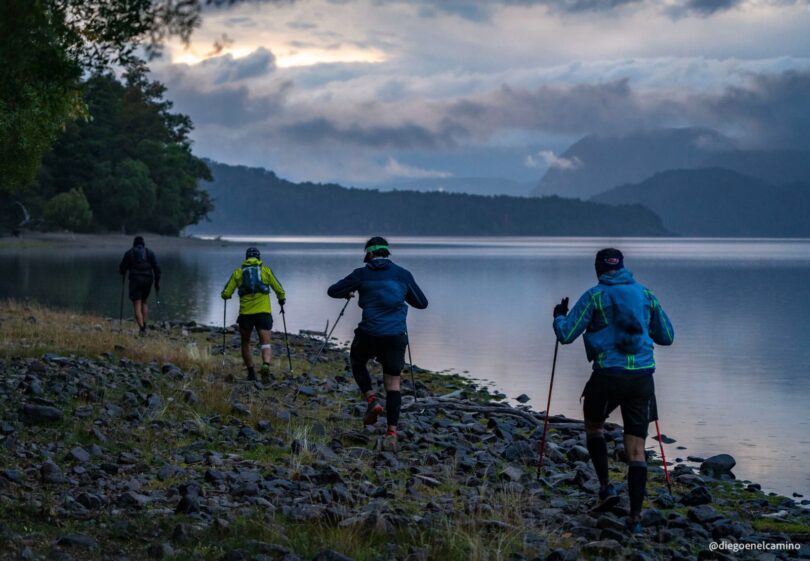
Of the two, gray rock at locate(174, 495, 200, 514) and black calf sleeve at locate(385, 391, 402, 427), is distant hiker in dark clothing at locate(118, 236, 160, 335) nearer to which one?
black calf sleeve at locate(385, 391, 402, 427)

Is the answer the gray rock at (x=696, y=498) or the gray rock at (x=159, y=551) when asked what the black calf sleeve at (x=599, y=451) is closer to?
the gray rock at (x=696, y=498)

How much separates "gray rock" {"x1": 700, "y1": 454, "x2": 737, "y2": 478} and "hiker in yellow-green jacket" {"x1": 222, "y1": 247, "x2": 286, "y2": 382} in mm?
8476

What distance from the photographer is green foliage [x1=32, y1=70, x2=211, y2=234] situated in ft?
425

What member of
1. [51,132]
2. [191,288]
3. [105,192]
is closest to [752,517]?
[51,132]

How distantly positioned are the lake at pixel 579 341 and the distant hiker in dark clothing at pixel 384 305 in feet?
20.7

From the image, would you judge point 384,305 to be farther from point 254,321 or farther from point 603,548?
point 254,321

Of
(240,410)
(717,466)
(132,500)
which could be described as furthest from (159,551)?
(717,466)

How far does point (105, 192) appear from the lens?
12950 centimetres

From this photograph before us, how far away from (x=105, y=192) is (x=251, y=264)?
11745 cm

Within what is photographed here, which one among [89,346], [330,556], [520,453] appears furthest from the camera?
[89,346]

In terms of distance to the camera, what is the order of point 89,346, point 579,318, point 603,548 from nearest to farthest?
point 603,548 → point 579,318 → point 89,346

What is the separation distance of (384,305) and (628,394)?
4.49 metres

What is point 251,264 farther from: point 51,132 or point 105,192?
point 105,192

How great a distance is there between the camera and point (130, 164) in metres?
131
